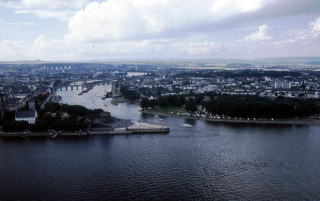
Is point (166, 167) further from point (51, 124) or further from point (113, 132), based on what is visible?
point (51, 124)

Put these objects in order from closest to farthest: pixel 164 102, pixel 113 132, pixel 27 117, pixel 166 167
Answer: pixel 166 167 → pixel 113 132 → pixel 27 117 → pixel 164 102

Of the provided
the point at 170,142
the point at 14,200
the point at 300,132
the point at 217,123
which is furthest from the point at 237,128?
the point at 14,200

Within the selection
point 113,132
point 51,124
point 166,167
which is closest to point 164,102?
point 113,132

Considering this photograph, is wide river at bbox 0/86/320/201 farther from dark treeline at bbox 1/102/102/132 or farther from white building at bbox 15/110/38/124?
white building at bbox 15/110/38/124

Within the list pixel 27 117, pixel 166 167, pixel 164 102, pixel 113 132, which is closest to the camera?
pixel 166 167

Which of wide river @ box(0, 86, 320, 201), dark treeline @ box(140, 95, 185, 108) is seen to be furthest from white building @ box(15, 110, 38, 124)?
dark treeline @ box(140, 95, 185, 108)

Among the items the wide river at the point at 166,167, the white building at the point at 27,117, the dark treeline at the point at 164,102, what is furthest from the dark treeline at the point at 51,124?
the dark treeline at the point at 164,102

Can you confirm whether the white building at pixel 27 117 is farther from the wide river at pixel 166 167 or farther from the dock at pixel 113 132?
the wide river at pixel 166 167

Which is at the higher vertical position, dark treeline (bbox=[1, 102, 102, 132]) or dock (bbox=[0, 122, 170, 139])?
dark treeline (bbox=[1, 102, 102, 132])

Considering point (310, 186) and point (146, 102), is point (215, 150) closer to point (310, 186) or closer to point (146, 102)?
point (310, 186)
